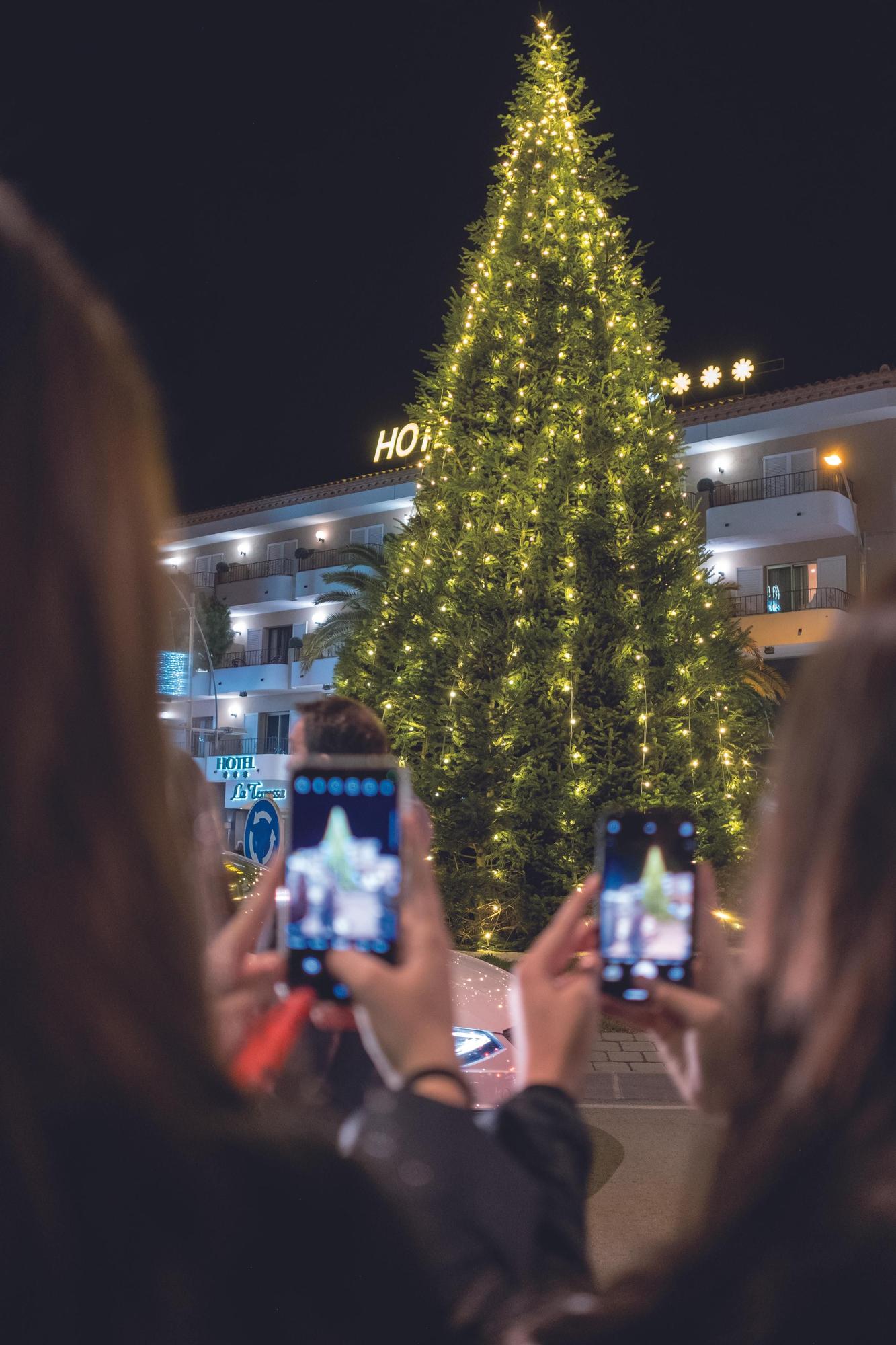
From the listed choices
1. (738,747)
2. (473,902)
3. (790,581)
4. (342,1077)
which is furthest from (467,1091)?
(790,581)

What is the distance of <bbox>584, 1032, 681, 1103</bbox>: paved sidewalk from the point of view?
693 centimetres

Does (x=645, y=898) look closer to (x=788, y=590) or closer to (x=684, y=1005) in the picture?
(x=684, y=1005)

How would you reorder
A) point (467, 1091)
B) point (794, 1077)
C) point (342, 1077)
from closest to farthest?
point (794, 1077) → point (467, 1091) → point (342, 1077)

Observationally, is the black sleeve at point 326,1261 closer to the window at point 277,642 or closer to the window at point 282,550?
the window at point 282,550

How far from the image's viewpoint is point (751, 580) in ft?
92.3

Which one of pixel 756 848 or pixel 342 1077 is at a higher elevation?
pixel 756 848

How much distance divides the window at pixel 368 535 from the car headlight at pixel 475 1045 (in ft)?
106

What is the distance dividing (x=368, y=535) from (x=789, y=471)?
15.6 metres

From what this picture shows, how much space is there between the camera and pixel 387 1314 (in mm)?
783

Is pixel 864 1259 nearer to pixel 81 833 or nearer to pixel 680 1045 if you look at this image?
pixel 680 1045

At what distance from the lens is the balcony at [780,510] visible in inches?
1025

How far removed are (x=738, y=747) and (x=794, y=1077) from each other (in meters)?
9.82

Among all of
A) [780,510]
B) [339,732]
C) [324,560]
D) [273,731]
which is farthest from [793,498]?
[339,732]

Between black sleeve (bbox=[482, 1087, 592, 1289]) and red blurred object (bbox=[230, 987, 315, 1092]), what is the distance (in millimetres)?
253
